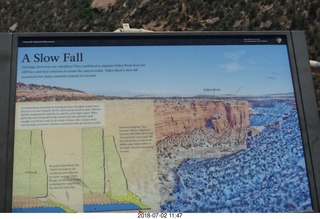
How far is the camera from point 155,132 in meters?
2.91

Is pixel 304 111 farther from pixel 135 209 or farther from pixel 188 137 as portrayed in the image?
pixel 135 209

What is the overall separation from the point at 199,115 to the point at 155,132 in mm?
283

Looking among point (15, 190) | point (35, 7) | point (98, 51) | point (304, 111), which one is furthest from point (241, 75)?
point (35, 7)

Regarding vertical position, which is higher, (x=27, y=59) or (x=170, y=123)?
(x=27, y=59)

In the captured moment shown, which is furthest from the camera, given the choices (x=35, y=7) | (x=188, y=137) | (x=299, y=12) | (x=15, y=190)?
(x=35, y=7)

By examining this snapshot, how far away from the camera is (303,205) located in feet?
9.37

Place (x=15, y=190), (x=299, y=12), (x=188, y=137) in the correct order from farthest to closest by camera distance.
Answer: (x=299, y=12), (x=188, y=137), (x=15, y=190)

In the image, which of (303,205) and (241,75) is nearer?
(303,205)

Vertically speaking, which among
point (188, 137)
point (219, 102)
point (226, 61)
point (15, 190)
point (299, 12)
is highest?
point (299, 12)

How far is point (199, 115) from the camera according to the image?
298cm

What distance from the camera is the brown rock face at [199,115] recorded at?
2.94 meters

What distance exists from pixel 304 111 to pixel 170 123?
80 centimetres

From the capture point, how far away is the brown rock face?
9.65 ft

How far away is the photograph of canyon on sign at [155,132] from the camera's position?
280 centimetres
